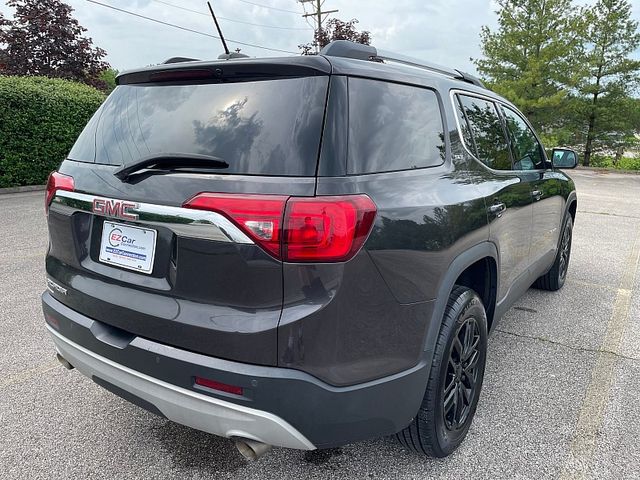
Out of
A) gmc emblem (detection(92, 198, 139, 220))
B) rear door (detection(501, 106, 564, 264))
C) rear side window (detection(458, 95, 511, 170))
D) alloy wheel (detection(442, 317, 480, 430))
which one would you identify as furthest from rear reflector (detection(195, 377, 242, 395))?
rear door (detection(501, 106, 564, 264))

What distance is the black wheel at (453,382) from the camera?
208cm

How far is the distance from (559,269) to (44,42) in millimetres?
17256

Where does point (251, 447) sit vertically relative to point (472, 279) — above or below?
below

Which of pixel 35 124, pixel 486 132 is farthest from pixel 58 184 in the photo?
pixel 35 124

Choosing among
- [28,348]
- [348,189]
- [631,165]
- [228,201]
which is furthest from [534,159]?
[631,165]

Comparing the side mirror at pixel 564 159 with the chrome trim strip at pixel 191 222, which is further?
the side mirror at pixel 564 159

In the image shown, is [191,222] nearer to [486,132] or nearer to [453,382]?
[453,382]

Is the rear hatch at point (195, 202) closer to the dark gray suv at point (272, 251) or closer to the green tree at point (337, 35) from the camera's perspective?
the dark gray suv at point (272, 251)

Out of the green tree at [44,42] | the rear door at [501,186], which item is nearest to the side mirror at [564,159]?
the rear door at [501,186]

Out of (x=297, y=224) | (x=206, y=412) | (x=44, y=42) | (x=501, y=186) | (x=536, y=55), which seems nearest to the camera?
(x=297, y=224)

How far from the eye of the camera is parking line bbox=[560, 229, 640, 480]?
2.28 meters

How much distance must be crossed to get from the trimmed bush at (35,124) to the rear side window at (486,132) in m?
10.7

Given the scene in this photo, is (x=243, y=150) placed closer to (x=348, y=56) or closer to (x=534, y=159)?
(x=348, y=56)

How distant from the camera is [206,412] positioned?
5.63 ft
